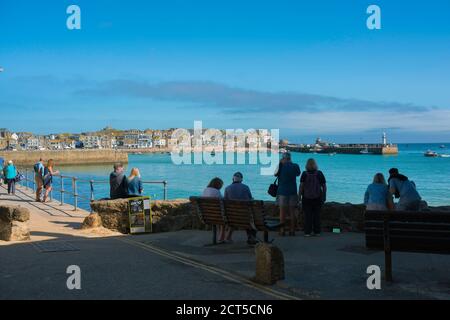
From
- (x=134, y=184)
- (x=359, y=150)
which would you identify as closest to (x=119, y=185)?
(x=134, y=184)

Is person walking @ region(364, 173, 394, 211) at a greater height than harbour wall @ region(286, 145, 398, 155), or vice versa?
harbour wall @ region(286, 145, 398, 155)

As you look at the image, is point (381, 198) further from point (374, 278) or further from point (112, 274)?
point (112, 274)

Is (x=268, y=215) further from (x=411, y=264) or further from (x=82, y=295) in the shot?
(x=82, y=295)

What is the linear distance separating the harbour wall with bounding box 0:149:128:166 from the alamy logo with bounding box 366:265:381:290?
304 feet

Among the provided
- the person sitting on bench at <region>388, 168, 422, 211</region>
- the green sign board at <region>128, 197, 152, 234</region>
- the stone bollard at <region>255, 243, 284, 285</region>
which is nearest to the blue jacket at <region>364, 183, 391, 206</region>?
the person sitting on bench at <region>388, 168, 422, 211</region>

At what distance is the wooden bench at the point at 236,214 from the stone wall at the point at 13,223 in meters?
3.52

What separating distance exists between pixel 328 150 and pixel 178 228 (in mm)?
164408

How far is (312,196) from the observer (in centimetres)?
970

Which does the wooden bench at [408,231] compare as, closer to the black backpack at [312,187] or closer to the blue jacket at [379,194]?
the blue jacket at [379,194]

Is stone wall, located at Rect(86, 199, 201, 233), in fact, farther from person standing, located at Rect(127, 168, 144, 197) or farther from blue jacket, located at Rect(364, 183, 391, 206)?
blue jacket, located at Rect(364, 183, 391, 206)

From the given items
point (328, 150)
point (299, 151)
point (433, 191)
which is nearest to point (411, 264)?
point (433, 191)

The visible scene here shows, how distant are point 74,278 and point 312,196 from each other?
16.6ft

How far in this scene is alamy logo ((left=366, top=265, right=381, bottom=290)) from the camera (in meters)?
5.80
